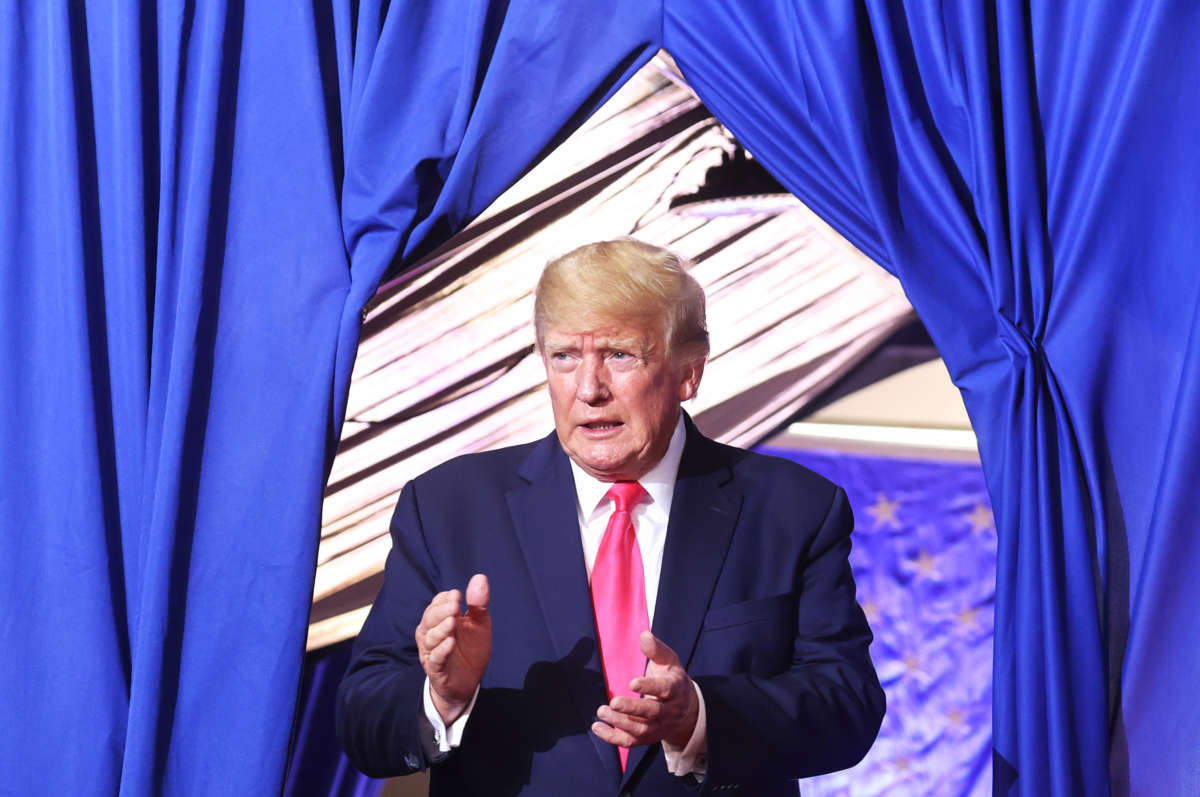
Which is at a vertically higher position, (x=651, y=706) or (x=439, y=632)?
(x=439, y=632)

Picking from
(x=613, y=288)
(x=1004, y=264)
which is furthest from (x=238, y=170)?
(x=1004, y=264)

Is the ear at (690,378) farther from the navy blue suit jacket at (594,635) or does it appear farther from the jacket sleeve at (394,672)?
the jacket sleeve at (394,672)

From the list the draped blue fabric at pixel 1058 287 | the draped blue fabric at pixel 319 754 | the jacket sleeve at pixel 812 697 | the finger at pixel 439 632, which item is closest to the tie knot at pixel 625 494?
the jacket sleeve at pixel 812 697

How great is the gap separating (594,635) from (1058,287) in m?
0.95

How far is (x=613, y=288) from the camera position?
1.80 m

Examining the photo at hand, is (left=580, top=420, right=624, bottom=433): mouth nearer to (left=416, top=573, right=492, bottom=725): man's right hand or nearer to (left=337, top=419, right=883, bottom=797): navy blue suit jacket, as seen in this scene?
(left=337, top=419, right=883, bottom=797): navy blue suit jacket

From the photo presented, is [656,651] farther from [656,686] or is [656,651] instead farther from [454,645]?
[454,645]

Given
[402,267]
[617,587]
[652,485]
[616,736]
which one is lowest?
[616,736]

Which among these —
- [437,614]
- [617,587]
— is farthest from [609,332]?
[437,614]

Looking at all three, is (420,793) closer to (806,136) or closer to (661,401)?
(661,401)

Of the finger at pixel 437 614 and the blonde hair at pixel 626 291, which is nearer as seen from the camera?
the finger at pixel 437 614

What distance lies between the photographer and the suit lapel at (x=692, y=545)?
174cm

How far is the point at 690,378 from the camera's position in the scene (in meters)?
1.86

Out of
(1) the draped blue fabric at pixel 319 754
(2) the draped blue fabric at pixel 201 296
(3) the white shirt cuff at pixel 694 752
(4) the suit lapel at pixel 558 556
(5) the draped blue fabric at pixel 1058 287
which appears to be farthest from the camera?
(1) the draped blue fabric at pixel 319 754
